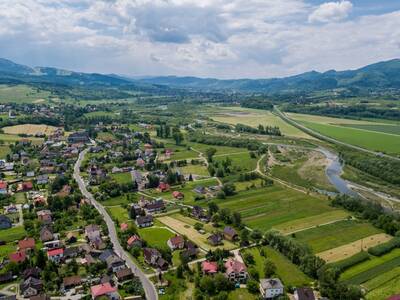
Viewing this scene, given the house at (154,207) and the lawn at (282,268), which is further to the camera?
the house at (154,207)

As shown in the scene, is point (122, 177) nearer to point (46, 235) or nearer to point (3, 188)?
point (3, 188)

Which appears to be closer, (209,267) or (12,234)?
(209,267)

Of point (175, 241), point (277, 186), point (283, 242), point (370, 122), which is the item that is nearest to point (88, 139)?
point (277, 186)

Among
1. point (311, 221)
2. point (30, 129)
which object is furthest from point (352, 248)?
point (30, 129)

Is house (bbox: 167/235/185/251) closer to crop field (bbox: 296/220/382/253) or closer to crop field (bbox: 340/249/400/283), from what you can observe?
crop field (bbox: 296/220/382/253)

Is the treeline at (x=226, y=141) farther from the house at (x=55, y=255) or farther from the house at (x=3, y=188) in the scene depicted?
the house at (x=55, y=255)

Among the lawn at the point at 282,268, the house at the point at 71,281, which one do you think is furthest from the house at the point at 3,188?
the lawn at the point at 282,268
